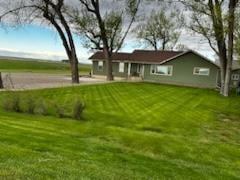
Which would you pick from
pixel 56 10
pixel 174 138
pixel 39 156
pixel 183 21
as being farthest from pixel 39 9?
pixel 39 156

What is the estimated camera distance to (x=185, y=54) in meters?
38.6

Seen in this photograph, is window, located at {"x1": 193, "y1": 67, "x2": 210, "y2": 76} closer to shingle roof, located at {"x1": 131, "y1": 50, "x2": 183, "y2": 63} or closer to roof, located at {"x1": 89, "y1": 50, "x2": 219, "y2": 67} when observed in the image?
roof, located at {"x1": 89, "y1": 50, "x2": 219, "y2": 67}

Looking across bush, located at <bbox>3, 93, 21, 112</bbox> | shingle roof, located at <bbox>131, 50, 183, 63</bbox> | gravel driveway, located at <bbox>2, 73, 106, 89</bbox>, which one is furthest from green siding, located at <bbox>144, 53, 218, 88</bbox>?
bush, located at <bbox>3, 93, 21, 112</bbox>

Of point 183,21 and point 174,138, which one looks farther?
point 183,21

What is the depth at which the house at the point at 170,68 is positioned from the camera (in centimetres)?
3744

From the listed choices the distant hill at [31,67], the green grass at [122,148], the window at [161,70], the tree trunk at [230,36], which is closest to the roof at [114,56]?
the window at [161,70]

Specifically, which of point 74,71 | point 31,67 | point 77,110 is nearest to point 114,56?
point 74,71

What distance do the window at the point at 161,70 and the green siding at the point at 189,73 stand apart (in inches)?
15.9

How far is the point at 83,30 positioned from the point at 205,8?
68.1 feet

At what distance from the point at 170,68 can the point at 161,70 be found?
48.2 inches

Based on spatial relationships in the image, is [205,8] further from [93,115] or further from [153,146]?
[153,146]

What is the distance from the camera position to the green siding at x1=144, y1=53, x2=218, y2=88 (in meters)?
37.1

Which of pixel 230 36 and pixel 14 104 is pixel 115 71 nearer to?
pixel 230 36

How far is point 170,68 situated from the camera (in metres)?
39.3
